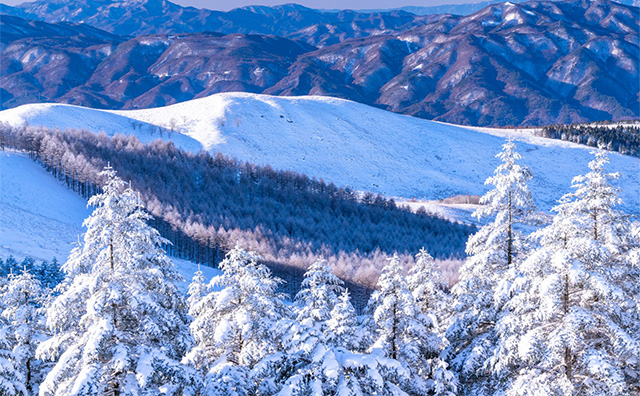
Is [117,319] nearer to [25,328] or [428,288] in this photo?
[25,328]

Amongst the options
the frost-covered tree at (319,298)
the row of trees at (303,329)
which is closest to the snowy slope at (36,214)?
the frost-covered tree at (319,298)

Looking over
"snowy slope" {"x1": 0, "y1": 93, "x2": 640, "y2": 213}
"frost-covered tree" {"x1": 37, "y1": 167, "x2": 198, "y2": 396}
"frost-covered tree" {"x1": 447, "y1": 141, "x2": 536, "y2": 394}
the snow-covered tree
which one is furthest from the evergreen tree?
"snowy slope" {"x1": 0, "y1": 93, "x2": 640, "y2": 213}

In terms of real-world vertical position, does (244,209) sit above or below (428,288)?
below

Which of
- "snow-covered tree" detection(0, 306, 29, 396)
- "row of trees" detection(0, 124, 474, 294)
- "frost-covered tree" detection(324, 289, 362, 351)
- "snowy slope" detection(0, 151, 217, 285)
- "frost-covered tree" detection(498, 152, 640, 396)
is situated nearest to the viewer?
"frost-covered tree" detection(498, 152, 640, 396)

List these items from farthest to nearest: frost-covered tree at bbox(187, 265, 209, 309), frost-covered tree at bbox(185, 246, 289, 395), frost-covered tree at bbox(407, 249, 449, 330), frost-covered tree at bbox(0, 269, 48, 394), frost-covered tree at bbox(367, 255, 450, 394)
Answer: frost-covered tree at bbox(407, 249, 449, 330), frost-covered tree at bbox(187, 265, 209, 309), frost-covered tree at bbox(367, 255, 450, 394), frost-covered tree at bbox(0, 269, 48, 394), frost-covered tree at bbox(185, 246, 289, 395)

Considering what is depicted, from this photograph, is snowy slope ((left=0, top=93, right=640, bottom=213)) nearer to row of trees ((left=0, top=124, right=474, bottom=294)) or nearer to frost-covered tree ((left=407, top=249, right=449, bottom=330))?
row of trees ((left=0, top=124, right=474, bottom=294))

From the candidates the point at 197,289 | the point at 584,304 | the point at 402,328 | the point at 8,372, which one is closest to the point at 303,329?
the point at 402,328
